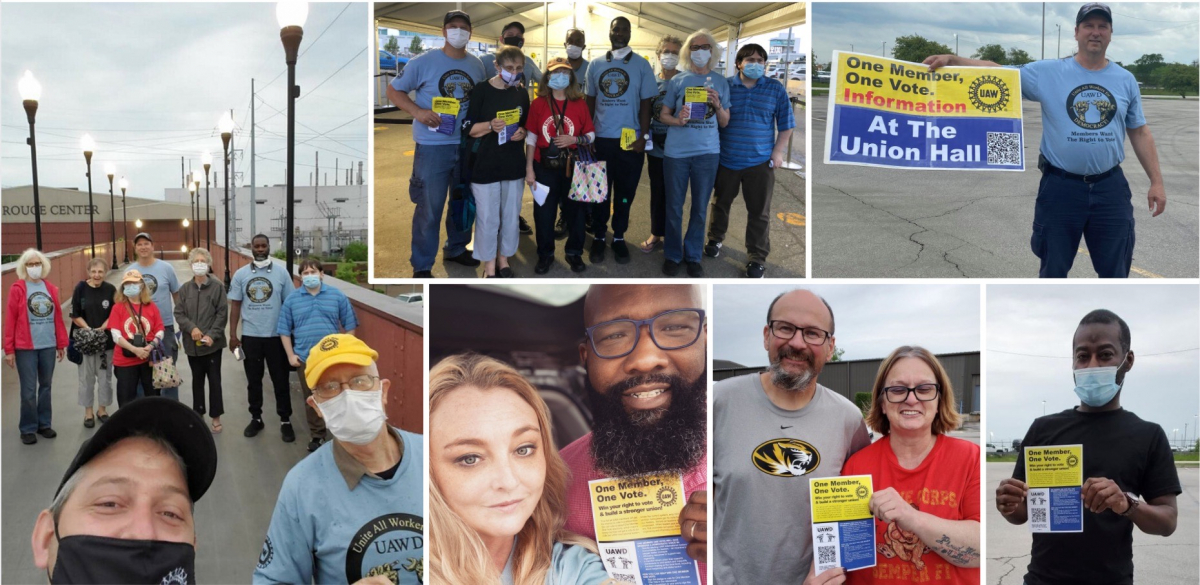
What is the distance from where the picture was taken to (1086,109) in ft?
12.5

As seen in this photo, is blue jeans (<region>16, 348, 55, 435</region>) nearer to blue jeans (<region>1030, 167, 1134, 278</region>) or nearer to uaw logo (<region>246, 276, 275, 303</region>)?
uaw logo (<region>246, 276, 275, 303</region>)

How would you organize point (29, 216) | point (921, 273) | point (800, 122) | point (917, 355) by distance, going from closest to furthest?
point (917, 355)
point (29, 216)
point (800, 122)
point (921, 273)

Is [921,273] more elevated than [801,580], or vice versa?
[921,273]

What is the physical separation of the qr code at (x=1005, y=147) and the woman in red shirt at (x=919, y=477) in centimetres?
103

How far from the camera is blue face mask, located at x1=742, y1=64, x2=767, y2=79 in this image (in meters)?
4.12

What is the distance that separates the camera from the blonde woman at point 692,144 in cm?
409

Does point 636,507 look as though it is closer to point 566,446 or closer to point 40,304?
point 566,446

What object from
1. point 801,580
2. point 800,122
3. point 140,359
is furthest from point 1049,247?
point 140,359

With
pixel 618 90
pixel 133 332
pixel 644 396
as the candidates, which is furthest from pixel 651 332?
pixel 133 332

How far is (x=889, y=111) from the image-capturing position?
12.4 feet

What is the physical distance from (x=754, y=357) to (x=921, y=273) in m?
1.73

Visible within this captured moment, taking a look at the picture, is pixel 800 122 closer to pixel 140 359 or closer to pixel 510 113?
pixel 510 113

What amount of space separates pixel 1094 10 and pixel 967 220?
1850mm

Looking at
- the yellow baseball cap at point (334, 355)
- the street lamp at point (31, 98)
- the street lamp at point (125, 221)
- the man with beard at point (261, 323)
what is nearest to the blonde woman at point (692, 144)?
the yellow baseball cap at point (334, 355)
